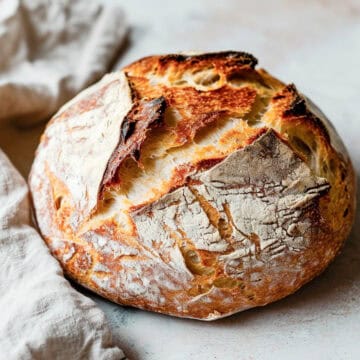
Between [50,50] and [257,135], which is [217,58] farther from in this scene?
[50,50]

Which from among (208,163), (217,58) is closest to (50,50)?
(217,58)

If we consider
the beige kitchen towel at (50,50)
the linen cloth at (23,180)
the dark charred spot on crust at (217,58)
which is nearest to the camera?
the linen cloth at (23,180)

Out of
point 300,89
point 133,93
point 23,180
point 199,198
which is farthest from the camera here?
point 300,89

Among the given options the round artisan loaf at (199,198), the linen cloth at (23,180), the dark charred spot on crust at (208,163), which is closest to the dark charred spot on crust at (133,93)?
the round artisan loaf at (199,198)

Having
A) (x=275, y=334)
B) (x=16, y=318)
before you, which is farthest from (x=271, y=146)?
(x=16, y=318)

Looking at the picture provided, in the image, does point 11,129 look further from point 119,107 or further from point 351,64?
point 351,64

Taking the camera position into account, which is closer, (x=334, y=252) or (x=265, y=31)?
(x=334, y=252)

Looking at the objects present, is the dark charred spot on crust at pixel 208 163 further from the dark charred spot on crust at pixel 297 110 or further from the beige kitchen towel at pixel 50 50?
the beige kitchen towel at pixel 50 50
